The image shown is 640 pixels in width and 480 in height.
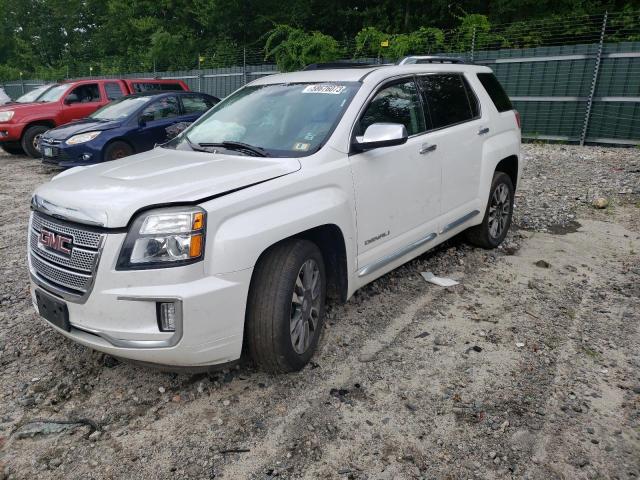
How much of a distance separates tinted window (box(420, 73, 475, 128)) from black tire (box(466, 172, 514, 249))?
0.86 metres

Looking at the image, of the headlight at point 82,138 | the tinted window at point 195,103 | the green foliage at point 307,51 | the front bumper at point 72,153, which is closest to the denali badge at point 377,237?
the front bumper at point 72,153

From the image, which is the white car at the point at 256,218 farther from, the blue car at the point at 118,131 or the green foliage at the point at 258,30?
the green foliage at the point at 258,30

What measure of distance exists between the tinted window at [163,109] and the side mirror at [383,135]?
7498 millimetres

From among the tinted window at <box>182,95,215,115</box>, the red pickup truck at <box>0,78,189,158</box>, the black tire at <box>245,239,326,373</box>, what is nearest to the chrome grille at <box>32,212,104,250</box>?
the black tire at <box>245,239,326,373</box>

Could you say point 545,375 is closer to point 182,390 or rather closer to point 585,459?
point 585,459

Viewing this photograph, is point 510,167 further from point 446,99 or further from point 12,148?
point 12,148

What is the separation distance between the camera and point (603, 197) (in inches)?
291

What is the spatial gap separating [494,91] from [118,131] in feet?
21.7

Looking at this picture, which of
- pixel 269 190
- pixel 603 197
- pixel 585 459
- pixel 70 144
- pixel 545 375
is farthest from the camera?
pixel 70 144

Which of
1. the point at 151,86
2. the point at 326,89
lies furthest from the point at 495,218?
the point at 151,86

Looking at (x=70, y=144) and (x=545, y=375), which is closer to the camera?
(x=545, y=375)

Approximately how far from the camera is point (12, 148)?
39.9ft

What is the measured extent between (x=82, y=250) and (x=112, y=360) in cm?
100

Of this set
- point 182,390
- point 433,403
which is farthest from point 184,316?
point 433,403
